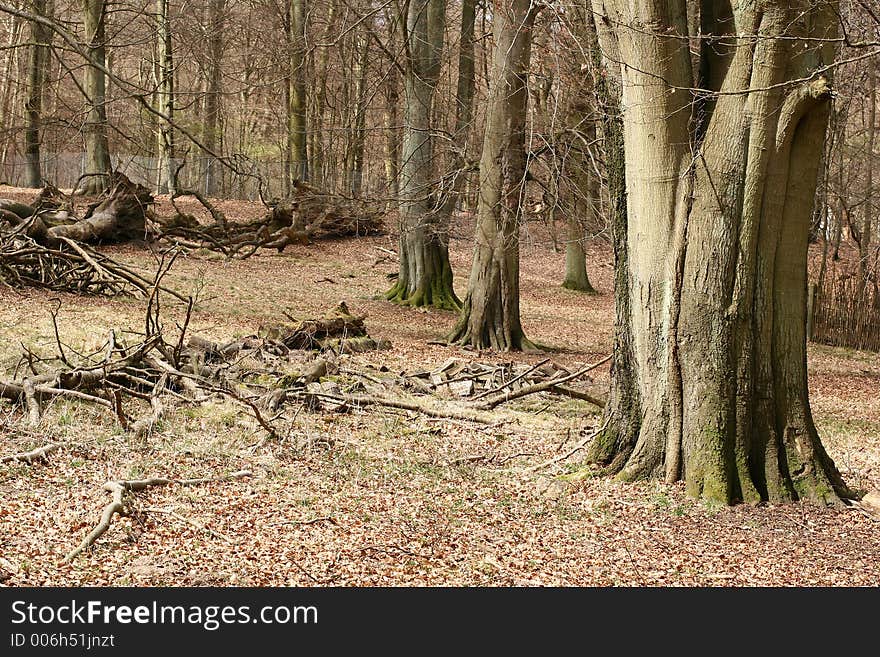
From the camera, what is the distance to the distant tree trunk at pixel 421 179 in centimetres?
1642

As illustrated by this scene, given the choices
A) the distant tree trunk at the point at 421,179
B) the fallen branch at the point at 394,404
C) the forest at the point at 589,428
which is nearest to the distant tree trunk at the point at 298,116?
the distant tree trunk at the point at 421,179

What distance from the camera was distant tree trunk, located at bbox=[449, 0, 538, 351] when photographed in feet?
43.4

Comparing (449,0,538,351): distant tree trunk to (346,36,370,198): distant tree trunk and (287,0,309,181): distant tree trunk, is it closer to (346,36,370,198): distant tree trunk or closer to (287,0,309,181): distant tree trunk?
(346,36,370,198): distant tree trunk

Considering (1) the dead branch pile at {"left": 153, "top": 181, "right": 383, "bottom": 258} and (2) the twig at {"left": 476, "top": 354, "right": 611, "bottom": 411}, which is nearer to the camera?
(2) the twig at {"left": 476, "top": 354, "right": 611, "bottom": 411}

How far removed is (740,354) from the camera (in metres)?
6.19

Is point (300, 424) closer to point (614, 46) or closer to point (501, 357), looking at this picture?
point (614, 46)

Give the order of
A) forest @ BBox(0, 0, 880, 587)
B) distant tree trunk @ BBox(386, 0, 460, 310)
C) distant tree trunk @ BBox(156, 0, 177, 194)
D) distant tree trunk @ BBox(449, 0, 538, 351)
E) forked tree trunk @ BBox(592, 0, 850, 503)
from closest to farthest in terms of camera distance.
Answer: forest @ BBox(0, 0, 880, 587) < forked tree trunk @ BBox(592, 0, 850, 503) < distant tree trunk @ BBox(156, 0, 177, 194) < distant tree trunk @ BBox(449, 0, 538, 351) < distant tree trunk @ BBox(386, 0, 460, 310)

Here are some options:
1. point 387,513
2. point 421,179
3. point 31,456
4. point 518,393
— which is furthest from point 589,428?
point 421,179

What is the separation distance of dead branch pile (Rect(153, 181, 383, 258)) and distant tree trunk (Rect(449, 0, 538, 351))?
20.5 ft

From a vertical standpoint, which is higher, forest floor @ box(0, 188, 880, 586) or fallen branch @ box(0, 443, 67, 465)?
fallen branch @ box(0, 443, 67, 465)

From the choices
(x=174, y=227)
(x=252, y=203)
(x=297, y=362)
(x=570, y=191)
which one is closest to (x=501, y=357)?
(x=570, y=191)

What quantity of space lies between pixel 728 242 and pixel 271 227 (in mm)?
17980

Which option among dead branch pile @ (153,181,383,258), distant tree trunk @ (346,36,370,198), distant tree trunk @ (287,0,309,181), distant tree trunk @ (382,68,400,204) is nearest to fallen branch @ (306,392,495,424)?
distant tree trunk @ (382,68,400,204)

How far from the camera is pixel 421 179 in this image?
16797 mm
